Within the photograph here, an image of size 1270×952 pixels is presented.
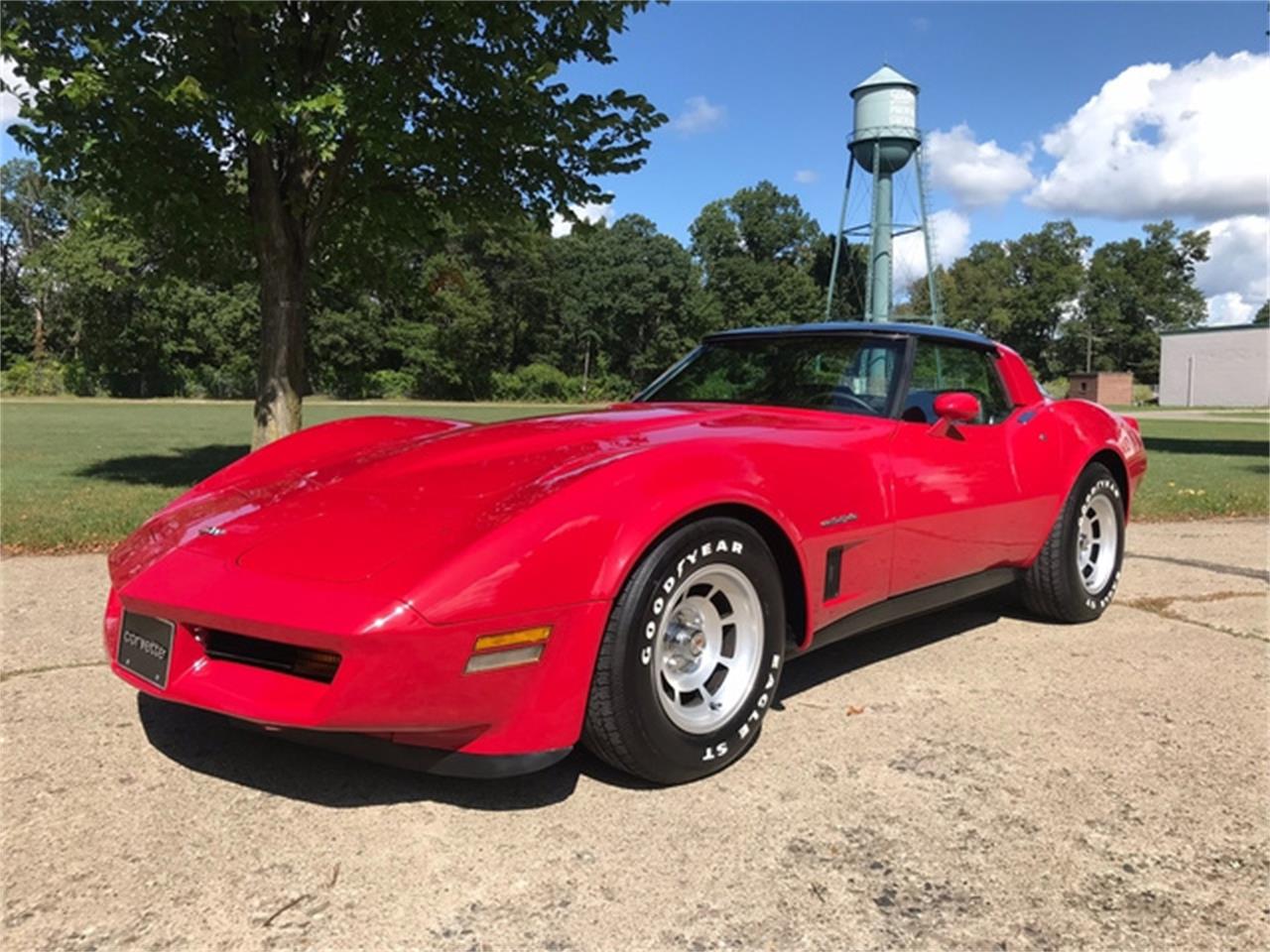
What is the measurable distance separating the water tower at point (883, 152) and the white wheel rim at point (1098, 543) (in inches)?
1447

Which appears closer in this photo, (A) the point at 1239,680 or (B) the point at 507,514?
(B) the point at 507,514

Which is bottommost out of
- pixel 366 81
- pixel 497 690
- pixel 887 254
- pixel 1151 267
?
pixel 497 690

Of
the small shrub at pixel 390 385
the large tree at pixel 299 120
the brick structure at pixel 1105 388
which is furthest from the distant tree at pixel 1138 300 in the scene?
the large tree at pixel 299 120

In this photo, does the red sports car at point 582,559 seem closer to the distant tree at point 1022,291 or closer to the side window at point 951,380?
the side window at point 951,380

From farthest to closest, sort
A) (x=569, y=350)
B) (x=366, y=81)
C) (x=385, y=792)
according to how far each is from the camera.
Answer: (x=569, y=350), (x=366, y=81), (x=385, y=792)

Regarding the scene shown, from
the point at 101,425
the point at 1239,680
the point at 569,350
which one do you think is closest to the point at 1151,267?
the point at 569,350

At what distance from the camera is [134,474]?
11094mm

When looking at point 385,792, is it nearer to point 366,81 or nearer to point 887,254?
point 366,81

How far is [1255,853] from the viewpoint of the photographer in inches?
90.4

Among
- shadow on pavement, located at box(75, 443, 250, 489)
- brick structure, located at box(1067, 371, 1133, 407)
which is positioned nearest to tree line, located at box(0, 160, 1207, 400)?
brick structure, located at box(1067, 371, 1133, 407)

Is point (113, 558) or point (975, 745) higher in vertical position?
point (113, 558)

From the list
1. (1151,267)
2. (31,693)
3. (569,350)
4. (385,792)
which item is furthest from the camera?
(1151,267)

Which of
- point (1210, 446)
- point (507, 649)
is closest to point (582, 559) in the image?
point (507, 649)

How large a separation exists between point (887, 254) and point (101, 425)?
31.1 m
